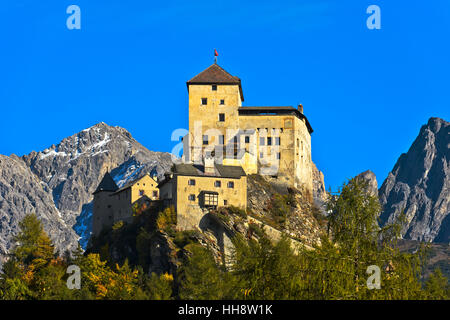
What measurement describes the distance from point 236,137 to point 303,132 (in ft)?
39.7

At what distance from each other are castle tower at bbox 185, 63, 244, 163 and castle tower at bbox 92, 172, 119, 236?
50.8 ft

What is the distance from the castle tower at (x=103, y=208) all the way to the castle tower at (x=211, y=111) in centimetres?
1548

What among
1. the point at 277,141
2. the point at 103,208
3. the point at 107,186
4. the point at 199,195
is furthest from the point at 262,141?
the point at 103,208

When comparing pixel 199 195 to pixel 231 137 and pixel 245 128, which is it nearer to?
pixel 231 137

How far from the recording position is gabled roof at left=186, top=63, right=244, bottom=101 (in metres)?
105

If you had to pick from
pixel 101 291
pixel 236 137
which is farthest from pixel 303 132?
pixel 101 291

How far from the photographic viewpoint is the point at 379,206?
35.6 meters

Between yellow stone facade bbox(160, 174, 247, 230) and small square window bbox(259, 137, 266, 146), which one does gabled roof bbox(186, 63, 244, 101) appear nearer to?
small square window bbox(259, 137, 266, 146)

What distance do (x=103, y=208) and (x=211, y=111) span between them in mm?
21721

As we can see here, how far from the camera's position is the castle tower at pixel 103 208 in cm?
10644

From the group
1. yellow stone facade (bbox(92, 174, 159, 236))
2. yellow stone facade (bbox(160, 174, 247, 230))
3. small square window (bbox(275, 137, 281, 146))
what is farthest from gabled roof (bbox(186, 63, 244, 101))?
yellow stone facade (bbox(160, 174, 247, 230))

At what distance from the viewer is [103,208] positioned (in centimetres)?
10881
